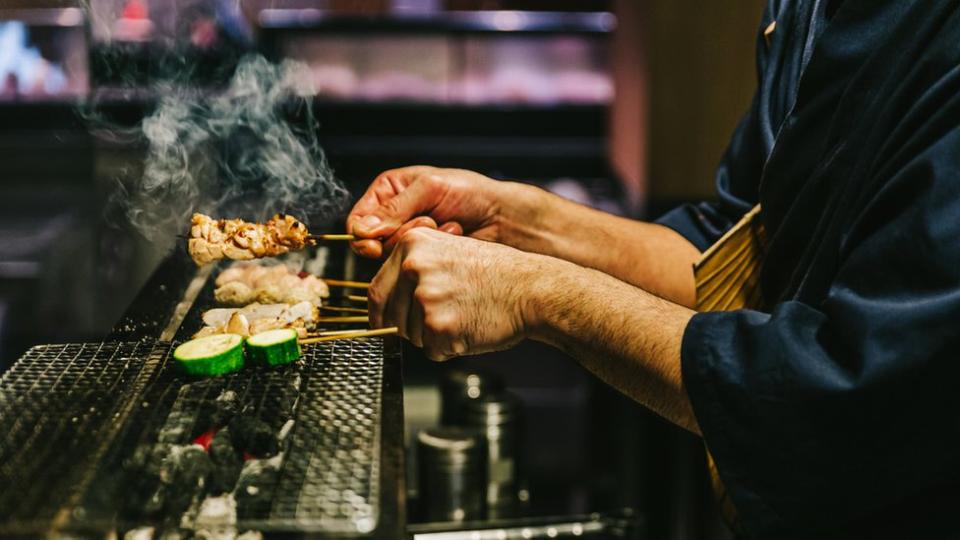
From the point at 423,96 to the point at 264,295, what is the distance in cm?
511

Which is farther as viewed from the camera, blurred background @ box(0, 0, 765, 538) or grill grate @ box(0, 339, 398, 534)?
blurred background @ box(0, 0, 765, 538)

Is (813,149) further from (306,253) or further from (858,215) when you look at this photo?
(306,253)

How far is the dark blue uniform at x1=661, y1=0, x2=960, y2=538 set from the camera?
1.82m

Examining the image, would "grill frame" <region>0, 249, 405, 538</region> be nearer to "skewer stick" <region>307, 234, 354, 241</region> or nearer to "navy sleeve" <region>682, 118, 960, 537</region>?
"skewer stick" <region>307, 234, 354, 241</region>

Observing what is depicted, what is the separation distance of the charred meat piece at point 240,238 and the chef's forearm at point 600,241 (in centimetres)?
60

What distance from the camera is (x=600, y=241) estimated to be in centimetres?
302

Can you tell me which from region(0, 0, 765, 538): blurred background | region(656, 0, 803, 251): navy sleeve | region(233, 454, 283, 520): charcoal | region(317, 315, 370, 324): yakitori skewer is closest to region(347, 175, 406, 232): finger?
region(317, 315, 370, 324): yakitori skewer

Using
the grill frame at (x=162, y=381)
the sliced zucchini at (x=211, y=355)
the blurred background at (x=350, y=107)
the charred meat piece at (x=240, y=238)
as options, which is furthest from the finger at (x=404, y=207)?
the blurred background at (x=350, y=107)

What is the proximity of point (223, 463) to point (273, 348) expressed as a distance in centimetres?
48

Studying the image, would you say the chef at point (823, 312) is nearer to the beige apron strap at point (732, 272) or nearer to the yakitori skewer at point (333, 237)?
the beige apron strap at point (732, 272)

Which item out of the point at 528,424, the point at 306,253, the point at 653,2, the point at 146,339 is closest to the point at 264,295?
the point at 146,339

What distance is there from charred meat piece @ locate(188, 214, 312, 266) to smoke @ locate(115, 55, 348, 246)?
67cm

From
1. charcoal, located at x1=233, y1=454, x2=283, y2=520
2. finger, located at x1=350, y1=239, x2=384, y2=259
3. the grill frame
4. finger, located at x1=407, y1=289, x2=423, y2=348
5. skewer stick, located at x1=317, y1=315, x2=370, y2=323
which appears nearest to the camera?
the grill frame

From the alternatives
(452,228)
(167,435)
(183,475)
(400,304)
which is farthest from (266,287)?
(183,475)
